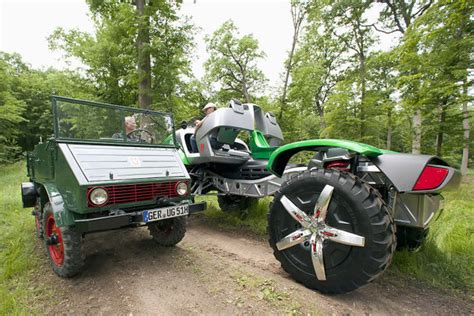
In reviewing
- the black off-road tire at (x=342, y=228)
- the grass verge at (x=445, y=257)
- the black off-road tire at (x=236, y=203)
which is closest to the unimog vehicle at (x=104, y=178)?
the black off-road tire at (x=342, y=228)

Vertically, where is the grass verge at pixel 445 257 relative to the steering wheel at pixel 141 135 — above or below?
below

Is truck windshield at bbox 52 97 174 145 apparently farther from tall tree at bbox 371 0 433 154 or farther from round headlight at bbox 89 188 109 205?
tall tree at bbox 371 0 433 154

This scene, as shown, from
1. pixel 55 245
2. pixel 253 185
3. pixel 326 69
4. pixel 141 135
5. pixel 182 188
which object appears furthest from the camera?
pixel 326 69

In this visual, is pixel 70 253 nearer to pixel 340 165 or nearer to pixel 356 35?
pixel 340 165

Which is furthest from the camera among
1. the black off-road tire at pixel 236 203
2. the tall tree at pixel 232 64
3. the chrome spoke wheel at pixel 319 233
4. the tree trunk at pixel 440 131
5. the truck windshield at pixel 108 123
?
the tall tree at pixel 232 64

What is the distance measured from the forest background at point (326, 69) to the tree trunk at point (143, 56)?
0.10 feet

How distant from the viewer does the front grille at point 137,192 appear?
276cm

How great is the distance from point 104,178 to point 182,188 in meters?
0.97

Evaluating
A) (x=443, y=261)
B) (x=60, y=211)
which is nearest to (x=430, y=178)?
(x=443, y=261)

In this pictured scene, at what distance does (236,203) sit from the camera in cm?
564

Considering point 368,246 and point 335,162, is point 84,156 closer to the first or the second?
point 335,162

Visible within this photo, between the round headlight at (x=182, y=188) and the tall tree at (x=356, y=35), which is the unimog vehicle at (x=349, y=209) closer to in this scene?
the round headlight at (x=182, y=188)

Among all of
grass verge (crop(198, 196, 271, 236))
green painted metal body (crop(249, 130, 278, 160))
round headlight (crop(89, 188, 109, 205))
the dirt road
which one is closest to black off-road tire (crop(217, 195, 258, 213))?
grass verge (crop(198, 196, 271, 236))

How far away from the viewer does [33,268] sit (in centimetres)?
306
